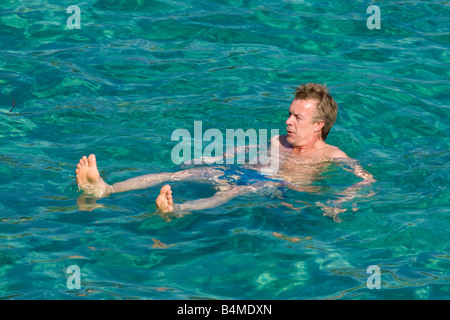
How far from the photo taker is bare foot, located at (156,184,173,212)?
6.27 m

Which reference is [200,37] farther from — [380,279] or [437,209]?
[380,279]

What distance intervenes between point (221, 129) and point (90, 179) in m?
2.39

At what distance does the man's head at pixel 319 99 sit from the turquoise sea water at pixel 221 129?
549mm

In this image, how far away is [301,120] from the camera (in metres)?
7.67

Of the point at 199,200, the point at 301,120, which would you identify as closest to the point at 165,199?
the point at 199,200

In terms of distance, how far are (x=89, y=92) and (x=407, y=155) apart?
4033 millimetres

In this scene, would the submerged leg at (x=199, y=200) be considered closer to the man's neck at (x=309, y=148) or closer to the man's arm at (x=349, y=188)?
the man's arm at (x=349, y=188)

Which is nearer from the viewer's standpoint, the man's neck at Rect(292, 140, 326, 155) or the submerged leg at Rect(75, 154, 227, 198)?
the submerged leg at Rect(75, 154, 227, 198)

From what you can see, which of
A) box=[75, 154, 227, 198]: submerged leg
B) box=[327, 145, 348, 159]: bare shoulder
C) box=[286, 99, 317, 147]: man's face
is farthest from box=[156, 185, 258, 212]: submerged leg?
box=[327, 145, 348, 159]: bare shoulder

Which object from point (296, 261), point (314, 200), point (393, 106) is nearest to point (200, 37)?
point (393, 106)

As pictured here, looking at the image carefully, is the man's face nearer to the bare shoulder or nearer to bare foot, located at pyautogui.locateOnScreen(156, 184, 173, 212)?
the bare shoulder

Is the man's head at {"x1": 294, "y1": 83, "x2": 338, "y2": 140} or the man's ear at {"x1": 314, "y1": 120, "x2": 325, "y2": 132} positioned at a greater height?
the man's head at {"x1": 294, "y1": 83, "x2": 338, "y2": 140}

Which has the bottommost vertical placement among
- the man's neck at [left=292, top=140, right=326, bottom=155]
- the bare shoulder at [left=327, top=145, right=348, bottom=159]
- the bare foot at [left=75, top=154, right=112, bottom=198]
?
the bare foot at [left=75, top=154, right=112, bottom=198]

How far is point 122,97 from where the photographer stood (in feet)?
30.2
